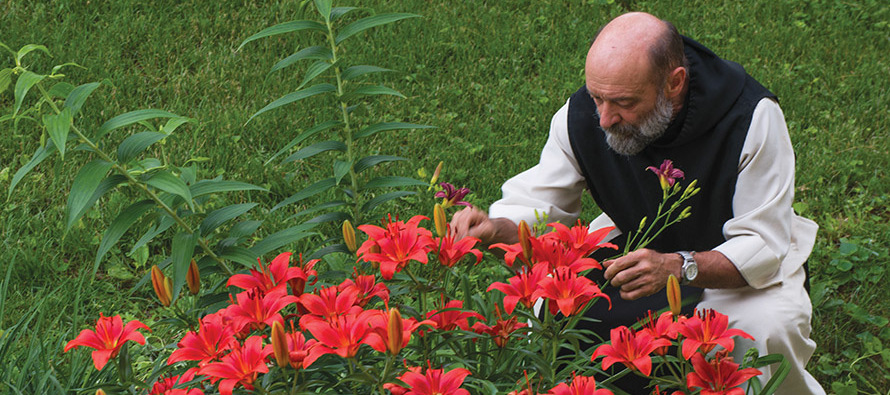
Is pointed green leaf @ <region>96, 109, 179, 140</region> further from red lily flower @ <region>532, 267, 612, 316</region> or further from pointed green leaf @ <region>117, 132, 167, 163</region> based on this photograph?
red lily flower @ <region>532, 267, 612, 316</region>

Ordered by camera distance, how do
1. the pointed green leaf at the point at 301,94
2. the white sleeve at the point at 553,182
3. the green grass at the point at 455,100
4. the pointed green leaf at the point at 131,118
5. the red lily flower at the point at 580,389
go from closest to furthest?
the red lily flower at the point at 580,389
the pointed green leaf at the point at 131,118
the pointed green leaf at the point at 301,94
the white sleeve at the point at 553,182
the green grass at the point at 455,100

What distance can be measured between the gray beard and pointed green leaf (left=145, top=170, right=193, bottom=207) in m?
1.22

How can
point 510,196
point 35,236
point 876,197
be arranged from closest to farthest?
point 510,196, point 35,236, point 876,197

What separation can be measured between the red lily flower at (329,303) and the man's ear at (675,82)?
1225mm

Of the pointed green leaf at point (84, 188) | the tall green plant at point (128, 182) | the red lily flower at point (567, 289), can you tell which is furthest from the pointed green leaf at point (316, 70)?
the red lily flower at point (567, 289)

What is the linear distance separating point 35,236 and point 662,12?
11.5 feet

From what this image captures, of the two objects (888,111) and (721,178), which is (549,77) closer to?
(888,111)

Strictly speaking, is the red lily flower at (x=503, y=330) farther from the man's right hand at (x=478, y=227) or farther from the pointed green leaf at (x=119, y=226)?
the pointed green leaf at (x=119, y=226)

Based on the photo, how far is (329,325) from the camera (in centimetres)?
137

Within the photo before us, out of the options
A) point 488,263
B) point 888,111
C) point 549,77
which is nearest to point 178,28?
point 549,77

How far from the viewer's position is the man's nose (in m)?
2.33

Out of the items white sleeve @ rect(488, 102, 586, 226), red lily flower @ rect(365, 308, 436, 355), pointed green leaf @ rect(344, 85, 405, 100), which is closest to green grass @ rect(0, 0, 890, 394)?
white sleeve @ rect(488, 102, 586, 226)

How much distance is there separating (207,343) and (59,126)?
532mm

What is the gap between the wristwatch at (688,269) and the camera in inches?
82.2
